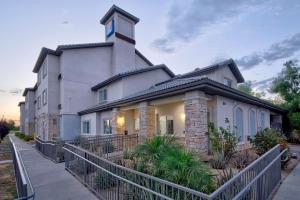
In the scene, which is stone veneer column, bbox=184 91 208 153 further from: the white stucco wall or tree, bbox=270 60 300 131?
tree, bbox=270 60 300 131

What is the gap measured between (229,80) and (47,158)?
14.3 m

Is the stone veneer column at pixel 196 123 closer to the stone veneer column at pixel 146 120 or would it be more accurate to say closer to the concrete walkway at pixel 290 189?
the concrete walkway at pixel 290 189

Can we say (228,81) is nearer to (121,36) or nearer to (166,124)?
(166,124)

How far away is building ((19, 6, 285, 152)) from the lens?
509 inches

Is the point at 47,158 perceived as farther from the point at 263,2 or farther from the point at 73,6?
the point at 263,2

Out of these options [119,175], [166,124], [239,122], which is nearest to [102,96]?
[166,124]

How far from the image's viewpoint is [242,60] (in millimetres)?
42562

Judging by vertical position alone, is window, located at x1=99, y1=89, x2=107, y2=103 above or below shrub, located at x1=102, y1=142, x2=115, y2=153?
above

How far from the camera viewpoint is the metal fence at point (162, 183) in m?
3.55

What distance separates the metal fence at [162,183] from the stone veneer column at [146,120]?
15.6 feet

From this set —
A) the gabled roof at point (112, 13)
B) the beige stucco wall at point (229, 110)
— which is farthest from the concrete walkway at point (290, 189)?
the gabled roof at point (112, 13)

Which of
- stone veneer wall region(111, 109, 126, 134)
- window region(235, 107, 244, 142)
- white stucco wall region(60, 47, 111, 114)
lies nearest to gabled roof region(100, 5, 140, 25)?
white stucco wall region(60, 47, 111, 114)

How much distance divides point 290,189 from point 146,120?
7331 mm

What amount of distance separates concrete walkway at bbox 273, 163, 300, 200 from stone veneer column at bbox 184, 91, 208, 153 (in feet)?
9.79
